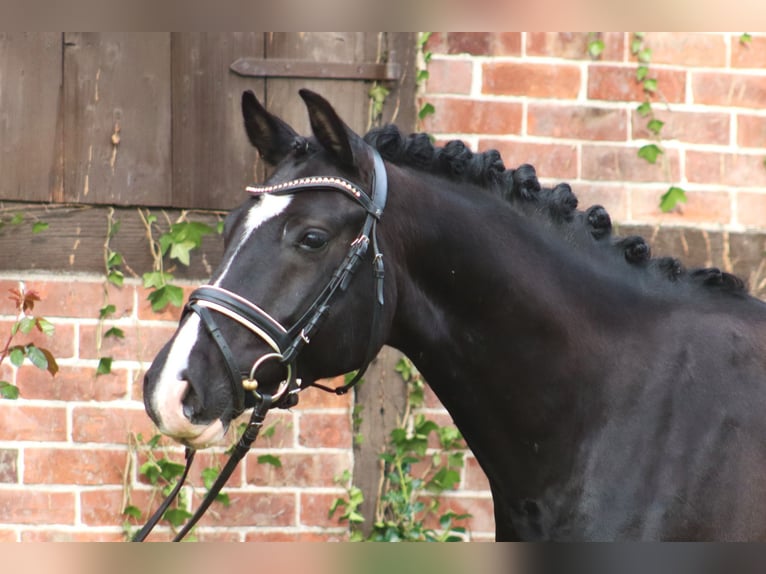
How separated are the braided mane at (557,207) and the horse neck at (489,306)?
0.21 ft

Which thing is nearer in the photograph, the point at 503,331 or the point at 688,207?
the point at 503,331

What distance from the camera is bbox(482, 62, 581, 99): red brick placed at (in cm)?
426

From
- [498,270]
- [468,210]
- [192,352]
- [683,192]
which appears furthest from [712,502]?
[683,192]

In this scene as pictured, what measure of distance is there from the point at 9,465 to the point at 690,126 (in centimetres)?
314

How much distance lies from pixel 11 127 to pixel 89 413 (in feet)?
3.88

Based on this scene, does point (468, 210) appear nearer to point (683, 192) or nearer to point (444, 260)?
point (444, 260)

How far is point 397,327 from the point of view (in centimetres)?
284

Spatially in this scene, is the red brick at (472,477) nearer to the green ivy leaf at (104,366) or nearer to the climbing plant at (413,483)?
the climbing plant at (413,483)

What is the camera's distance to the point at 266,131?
2939mm

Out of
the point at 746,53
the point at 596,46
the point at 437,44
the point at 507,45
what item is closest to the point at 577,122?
the point at 596,46

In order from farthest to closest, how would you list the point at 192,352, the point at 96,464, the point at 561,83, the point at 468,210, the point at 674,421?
the point at 561,83 → the point at 96,464 → the point at 468,210 → the point at 674,421 → the point at 192,352

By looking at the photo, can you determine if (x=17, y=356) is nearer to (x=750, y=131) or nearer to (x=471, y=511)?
(x=471, y=511)

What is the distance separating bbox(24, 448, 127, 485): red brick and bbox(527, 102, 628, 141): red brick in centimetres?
218

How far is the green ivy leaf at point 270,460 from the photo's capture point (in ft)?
13.4
